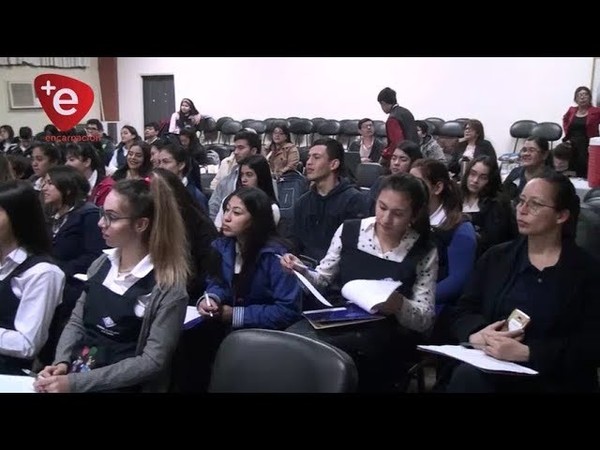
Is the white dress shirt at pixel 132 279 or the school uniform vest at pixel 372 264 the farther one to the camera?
the school uniform vest at pixel 372 264

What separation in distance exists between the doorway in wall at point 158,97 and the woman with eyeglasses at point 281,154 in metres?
6.22

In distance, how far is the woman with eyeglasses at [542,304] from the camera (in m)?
1.90

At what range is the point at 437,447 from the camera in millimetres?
1334

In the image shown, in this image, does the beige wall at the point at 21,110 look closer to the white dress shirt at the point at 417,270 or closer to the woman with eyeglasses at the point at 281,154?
the woman with eyeglasses at the point at 281,154

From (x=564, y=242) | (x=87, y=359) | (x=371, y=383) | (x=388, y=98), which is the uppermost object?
(x=388, y=98)

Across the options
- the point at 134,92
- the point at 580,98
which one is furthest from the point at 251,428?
the point at 134,92

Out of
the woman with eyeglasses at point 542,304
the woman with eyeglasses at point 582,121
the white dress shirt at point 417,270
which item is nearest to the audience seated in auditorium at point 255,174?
the white dress shirt at point 417,270

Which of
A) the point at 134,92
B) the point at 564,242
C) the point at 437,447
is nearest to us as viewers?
the point at 437,447

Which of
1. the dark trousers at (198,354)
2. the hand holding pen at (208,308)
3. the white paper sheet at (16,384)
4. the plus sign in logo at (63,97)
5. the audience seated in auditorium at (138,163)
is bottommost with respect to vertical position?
the dark trousers at (198,354)

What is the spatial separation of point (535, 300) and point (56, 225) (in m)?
2.24

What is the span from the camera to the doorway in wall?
11344mm

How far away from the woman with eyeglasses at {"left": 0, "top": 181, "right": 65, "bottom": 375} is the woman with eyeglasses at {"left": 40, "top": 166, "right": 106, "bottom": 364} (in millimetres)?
591

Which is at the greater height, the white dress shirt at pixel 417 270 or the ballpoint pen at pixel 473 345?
the white dress shirt at pixel 417 270

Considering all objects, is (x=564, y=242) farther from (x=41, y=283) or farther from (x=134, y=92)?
(x=134, y=92)
